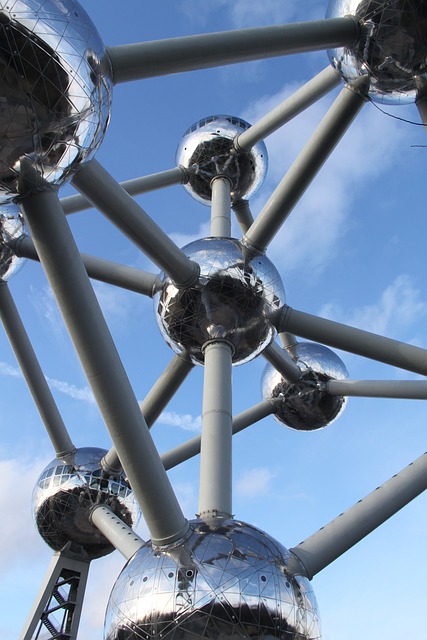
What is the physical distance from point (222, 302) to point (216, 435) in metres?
1.61

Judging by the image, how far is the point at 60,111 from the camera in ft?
14.7

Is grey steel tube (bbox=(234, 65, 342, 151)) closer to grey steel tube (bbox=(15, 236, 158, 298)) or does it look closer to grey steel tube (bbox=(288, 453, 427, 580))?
grey steel tube (bbox=(15, 236, 158, 298))

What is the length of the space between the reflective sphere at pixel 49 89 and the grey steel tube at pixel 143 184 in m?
5.10

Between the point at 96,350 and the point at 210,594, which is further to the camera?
the point at 210,594

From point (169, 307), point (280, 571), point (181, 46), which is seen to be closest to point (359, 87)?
point (181, 46)

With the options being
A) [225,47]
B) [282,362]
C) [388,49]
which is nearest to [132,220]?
[225,47]

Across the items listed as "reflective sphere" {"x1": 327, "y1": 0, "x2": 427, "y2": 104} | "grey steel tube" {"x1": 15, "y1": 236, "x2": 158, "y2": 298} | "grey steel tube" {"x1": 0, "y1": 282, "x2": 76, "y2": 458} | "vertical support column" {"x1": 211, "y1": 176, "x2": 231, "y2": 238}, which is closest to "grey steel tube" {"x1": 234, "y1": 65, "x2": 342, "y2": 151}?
"reflective sphere" {"x1": 327, "y1": 0, "x2": 427, "y2": 104}

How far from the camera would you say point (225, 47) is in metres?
6.05

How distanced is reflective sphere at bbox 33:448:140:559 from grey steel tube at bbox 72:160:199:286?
415 cm

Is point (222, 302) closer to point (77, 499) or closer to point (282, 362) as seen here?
point (282, 362)

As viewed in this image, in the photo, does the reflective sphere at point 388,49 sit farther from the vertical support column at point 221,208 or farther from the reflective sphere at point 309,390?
the reflective sphere at point 309,390

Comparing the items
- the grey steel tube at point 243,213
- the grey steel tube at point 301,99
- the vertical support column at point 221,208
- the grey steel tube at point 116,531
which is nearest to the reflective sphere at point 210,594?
the grey steel tube at point 116,531

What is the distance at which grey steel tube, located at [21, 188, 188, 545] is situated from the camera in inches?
184

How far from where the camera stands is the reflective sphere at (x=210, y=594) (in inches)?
219
